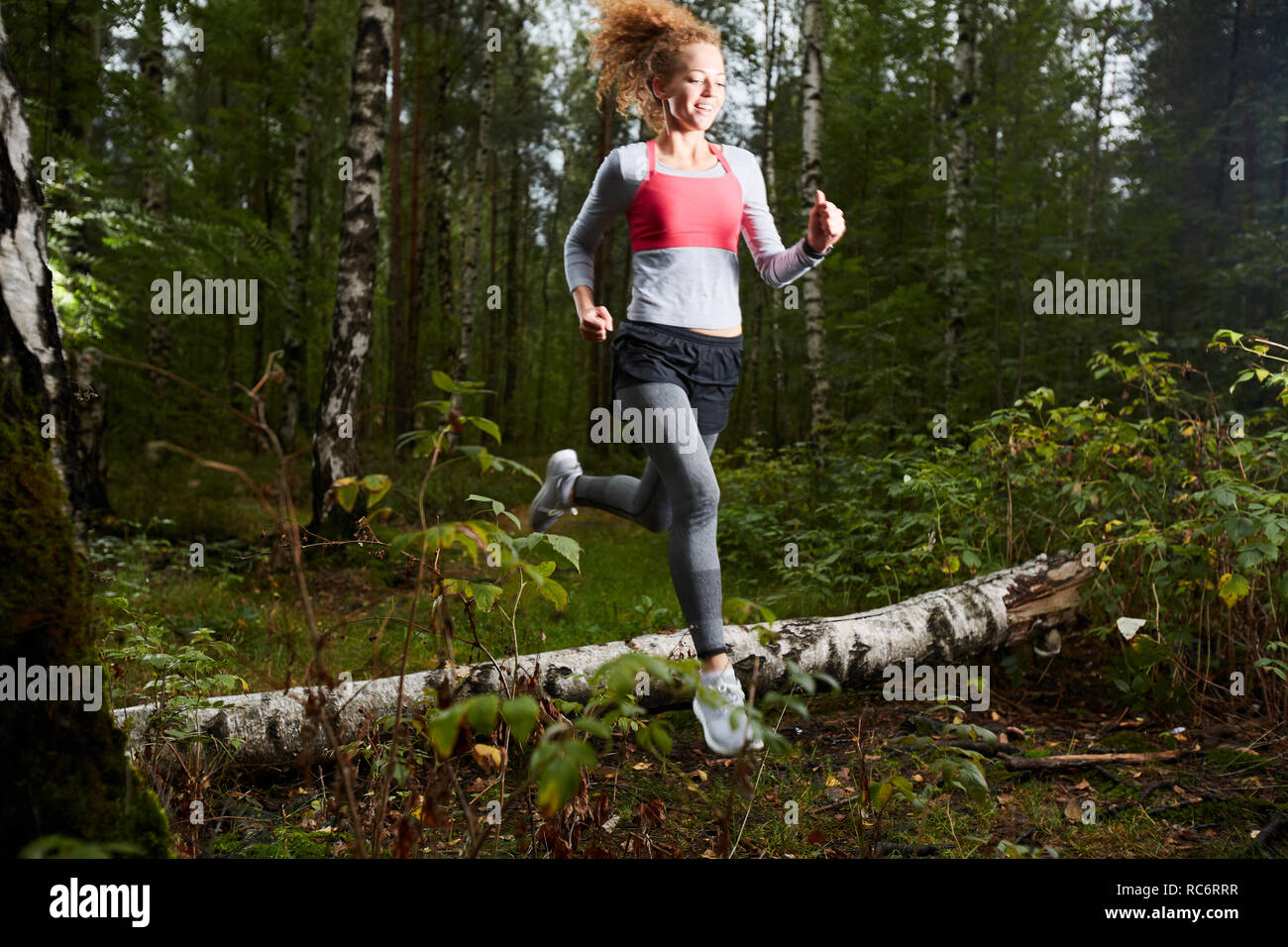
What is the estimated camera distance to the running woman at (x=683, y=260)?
115 inches

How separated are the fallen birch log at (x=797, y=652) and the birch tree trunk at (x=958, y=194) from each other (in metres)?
6.28

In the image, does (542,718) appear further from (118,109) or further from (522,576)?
(118,109)

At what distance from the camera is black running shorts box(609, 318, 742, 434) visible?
9.66 feet

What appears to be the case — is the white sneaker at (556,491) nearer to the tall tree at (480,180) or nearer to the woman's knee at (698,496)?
the woman's knee at (698,496)

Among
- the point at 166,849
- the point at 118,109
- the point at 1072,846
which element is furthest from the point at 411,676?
the point at 118,109

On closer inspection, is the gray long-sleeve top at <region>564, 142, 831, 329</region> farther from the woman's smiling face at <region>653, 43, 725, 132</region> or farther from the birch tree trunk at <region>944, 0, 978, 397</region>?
the birch tree trunk at <region>944, 0, 978, 397</region>

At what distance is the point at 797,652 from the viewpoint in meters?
3.93

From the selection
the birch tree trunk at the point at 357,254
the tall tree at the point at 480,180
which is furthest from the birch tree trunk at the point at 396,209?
the birch tree trunk at the point at 357,254

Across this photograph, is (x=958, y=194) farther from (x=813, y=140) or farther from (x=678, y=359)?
(x=678, y=359)

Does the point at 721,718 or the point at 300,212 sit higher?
the point at 300,212

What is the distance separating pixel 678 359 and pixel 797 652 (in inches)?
66.9

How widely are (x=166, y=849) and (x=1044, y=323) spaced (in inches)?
675

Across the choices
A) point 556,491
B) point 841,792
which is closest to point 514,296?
point 556,491

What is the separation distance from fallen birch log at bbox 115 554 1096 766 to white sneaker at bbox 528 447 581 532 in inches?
25.0
